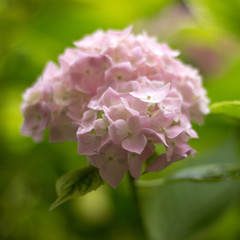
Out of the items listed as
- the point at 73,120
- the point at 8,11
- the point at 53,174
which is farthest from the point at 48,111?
the point at 8,11

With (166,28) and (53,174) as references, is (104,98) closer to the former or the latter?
(53,174)

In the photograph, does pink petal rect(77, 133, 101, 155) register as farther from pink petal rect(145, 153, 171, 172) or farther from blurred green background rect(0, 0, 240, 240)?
blurred green background rect(0, 0, 240, 240)

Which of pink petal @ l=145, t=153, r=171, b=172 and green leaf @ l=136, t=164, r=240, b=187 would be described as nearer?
pink petal @ l=145, t=153, r=171, b=172

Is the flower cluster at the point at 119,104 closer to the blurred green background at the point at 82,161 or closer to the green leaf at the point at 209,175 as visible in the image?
the green leaf at the point at 209,175

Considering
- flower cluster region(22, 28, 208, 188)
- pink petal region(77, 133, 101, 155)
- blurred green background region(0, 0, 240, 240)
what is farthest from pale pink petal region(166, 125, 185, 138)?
blurred green background region(0, 0, 240, 240)

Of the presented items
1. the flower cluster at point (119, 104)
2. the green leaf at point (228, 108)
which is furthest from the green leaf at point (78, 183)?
the green leaf at point (228, 108)
